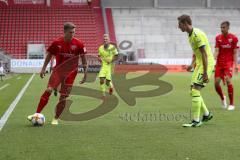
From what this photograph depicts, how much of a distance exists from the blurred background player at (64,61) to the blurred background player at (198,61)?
1.94 meters

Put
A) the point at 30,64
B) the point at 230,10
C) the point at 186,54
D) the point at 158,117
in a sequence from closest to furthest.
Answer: the point at 158,117 → the point at 30,64 → the point at 186,54 → the point at 230,10

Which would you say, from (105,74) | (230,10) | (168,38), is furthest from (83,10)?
(105,74)

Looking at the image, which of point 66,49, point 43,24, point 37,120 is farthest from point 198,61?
point 43,24

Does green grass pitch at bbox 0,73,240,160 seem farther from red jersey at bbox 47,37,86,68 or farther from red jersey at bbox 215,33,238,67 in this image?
red jersey at bbox 215,33,238,67

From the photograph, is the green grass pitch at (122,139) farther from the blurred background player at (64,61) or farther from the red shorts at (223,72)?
the red shorts at (223,72)

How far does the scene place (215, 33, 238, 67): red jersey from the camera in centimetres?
1427

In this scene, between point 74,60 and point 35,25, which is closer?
point 74,60

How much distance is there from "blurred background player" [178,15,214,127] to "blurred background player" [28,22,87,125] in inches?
76.4

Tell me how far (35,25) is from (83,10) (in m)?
5.00

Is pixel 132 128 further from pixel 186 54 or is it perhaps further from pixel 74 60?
pixel 186 54

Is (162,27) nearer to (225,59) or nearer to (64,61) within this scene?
(225,59)

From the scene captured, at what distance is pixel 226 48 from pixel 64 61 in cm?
543

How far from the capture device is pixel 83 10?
5562cm

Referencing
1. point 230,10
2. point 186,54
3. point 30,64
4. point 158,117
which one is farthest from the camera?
point 230,10
